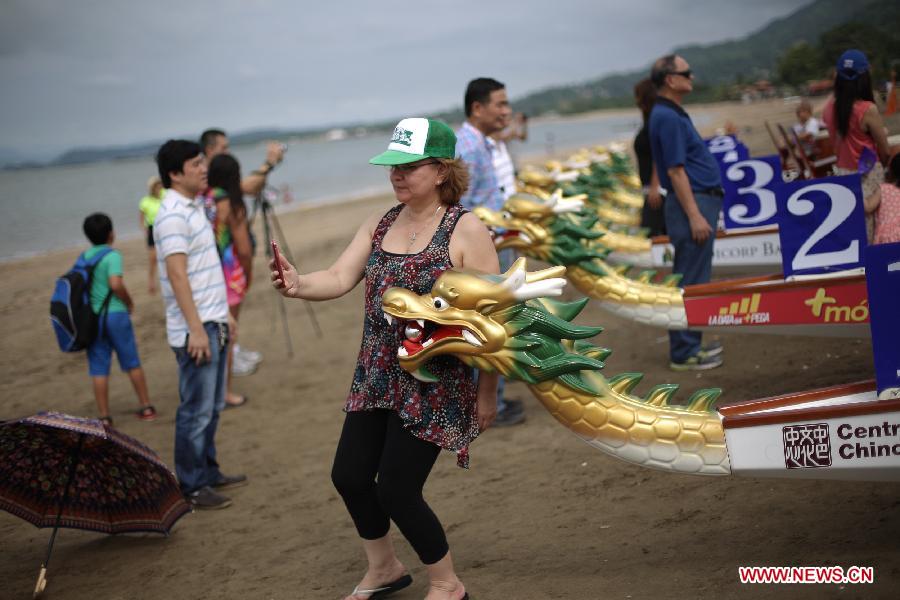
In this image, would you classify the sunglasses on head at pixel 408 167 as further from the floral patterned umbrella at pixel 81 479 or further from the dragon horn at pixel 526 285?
the floral patterned umbrella at pixel 81 479

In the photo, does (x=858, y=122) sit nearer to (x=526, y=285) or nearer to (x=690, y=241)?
(x=690, y=241)

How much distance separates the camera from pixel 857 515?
11.7 feet

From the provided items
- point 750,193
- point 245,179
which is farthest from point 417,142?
point 750,193

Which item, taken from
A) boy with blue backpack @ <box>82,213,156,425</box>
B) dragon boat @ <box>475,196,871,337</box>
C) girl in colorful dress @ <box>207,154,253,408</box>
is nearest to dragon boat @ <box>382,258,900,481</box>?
dragon boat @ <box>475,196,871,337</box>

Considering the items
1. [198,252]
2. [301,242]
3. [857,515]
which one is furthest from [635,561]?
[301,242]

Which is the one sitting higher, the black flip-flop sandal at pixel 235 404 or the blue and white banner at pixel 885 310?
the blue and white banner at pixel 885 310

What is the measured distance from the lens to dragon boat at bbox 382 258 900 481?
285cm

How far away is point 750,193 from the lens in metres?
6.71

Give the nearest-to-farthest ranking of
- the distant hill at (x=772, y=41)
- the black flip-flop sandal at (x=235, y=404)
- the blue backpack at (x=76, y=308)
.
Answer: the blue backpack at (x=76, y=308), the black flip-flop sandal at (x=235, y=404), the distant hill at (x=772, y=41)

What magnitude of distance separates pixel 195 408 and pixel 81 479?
2.58ft

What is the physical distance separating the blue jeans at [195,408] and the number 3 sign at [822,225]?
343 cm

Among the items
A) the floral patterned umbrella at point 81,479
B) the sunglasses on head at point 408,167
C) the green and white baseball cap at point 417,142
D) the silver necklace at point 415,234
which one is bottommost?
the floral patterned umbrella at point 81,479

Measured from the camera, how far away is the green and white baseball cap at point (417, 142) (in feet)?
9.80

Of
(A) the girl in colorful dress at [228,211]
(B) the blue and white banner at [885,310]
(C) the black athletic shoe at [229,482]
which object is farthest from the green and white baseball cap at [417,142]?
(A) the girl in colorful dress at [228,211]
